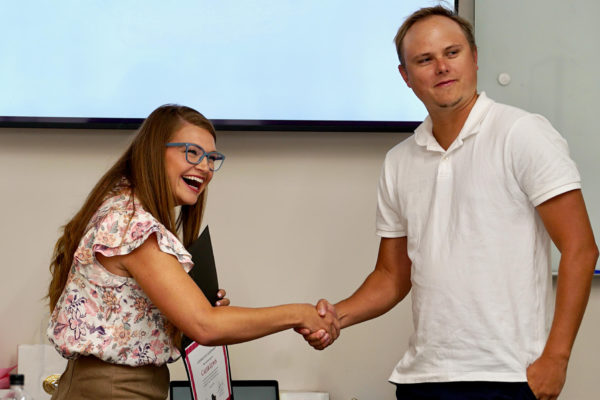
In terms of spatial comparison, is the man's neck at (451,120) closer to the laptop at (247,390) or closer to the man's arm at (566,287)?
A: the man's arm at (566,287)

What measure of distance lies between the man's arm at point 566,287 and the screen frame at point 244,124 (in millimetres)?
926

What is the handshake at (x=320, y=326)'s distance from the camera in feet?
6.65

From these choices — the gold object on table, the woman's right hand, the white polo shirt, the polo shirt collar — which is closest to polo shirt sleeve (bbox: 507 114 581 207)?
the white polo shirt

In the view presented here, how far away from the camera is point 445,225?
1.80 m

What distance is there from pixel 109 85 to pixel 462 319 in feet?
5.13

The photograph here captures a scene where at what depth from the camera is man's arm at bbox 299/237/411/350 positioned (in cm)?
211

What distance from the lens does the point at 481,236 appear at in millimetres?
1719

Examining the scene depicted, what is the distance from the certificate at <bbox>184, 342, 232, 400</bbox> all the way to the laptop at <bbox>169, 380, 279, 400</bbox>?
0.31 metres

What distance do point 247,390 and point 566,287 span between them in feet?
3.95

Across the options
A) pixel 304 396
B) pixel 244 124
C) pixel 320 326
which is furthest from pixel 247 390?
pixel 244 124

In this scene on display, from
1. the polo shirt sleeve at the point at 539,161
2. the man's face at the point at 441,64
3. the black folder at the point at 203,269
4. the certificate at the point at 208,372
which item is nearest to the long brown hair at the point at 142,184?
the black folder at the point at 203,269

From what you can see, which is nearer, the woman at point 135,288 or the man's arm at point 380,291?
the woman at point 135,288

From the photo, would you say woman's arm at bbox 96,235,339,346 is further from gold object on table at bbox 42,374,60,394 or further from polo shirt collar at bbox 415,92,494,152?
gold object on table at bbox 42,374,60,394

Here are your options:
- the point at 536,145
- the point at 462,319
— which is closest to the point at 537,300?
the point at 462,319
